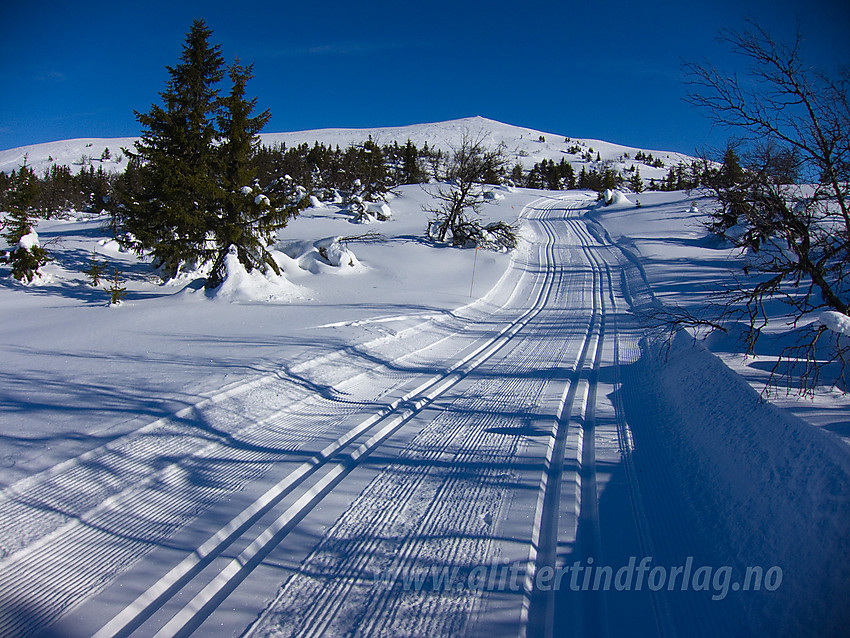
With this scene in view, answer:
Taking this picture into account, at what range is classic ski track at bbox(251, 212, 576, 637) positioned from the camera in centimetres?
266

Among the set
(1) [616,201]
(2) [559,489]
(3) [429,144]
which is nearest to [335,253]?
(2) [559,489]

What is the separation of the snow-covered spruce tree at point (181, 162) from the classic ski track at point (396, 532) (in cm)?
1270

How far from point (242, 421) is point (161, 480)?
4.14 ft

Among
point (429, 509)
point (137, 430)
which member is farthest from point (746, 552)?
point (137, 430)

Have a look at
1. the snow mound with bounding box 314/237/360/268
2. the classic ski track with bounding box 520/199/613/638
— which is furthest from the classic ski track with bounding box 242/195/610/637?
the snow mound with bounding box 314/237/360/268

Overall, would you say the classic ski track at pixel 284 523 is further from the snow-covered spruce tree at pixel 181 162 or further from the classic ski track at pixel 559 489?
the snow-covered spruce tree at pixel 181 162

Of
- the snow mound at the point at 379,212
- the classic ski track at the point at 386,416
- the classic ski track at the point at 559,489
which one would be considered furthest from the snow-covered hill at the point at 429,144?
the classic ski track at the point at 559,489

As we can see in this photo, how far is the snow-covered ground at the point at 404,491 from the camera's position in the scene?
2.66 metres

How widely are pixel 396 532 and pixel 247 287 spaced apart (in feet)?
36.8

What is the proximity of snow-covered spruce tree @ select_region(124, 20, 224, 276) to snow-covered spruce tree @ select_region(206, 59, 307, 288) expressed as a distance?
0.49 metres

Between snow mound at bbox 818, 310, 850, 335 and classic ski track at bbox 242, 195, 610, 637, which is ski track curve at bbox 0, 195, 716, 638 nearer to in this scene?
classic ski track at bbox 242, 195, 610, 637

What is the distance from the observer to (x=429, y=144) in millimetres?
128625

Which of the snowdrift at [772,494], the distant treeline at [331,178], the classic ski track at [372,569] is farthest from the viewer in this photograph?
the distant treeline at [331,178]

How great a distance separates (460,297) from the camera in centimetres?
1412
